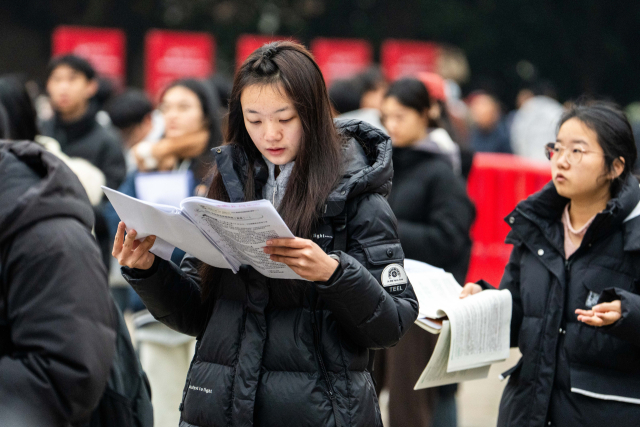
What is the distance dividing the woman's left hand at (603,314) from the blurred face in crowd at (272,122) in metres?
1.06

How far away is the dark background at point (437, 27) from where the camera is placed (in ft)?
71.7

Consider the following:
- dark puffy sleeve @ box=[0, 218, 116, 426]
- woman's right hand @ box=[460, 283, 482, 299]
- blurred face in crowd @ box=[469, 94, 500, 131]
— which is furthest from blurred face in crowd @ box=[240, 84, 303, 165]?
blurred face in crowd @ box=[469, 94, 500, 131]

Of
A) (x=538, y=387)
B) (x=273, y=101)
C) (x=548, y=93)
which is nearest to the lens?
(x=273, y=101)

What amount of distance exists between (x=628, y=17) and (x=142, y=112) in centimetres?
1740

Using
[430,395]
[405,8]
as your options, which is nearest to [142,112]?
[430,395]

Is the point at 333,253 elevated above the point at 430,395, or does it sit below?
above

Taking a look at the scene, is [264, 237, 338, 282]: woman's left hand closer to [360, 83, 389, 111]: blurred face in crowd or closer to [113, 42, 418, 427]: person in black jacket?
[113, 42, 418, 427]: person in black jacket

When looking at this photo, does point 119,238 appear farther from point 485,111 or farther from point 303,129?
point 485,111

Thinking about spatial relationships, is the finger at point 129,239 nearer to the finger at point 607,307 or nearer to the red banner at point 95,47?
the finger at point 607,307

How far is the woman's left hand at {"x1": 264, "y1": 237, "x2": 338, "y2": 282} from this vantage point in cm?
211

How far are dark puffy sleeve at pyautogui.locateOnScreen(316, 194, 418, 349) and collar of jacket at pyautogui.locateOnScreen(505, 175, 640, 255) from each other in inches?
32.3

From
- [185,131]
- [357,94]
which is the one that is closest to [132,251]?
[185,131]

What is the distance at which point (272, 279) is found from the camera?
237 centimetres

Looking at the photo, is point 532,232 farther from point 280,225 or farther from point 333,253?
point 280,225
